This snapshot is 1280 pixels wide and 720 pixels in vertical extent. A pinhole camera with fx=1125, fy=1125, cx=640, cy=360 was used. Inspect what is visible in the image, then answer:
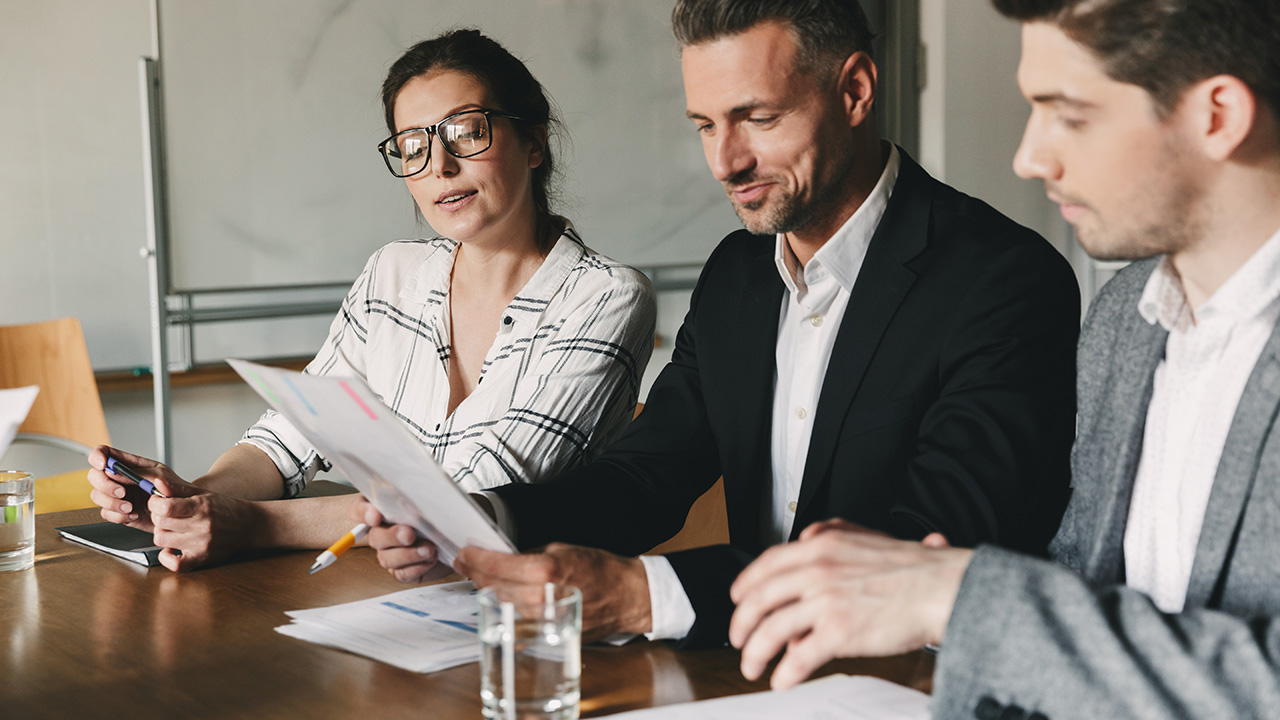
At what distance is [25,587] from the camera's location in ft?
4.29

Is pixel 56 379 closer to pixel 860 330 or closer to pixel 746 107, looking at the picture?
pixel 746 107

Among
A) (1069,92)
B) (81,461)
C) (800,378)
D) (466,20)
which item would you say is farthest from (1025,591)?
(466,20)

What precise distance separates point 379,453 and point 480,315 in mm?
918

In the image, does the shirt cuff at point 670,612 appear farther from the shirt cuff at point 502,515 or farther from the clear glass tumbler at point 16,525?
the clear glass tumbler at point 16,525

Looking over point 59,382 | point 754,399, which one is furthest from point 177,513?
point 59,382

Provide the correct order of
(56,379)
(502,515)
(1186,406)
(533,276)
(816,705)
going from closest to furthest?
(816,705)
(1186,406)
(502,515)
(533,276)
(56,379)

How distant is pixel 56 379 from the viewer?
293 centimetres

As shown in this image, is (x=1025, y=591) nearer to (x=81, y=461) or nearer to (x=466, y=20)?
(x=81, y=461)

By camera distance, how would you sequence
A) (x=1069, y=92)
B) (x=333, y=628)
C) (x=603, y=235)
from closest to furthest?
(x=1069, y=92)
(x=333, y=628)
(x=603, y=235)

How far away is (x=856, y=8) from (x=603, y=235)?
265 centimetres

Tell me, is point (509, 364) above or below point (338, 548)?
above

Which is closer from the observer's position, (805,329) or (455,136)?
(805,329)

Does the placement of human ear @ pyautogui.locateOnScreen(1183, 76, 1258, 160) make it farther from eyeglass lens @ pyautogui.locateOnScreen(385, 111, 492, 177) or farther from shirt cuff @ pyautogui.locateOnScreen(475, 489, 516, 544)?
eyeglass lens @ pyautogui.locateOnScreen(385, 111, 492, 177)

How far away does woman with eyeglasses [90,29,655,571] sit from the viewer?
1690 millimetres
